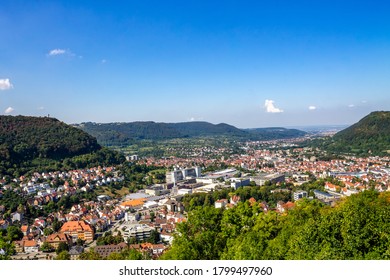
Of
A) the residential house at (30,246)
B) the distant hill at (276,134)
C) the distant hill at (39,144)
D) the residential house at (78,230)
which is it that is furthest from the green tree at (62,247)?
the distant hill at (276,134)

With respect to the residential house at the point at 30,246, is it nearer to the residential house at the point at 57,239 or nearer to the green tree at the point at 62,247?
the residential house at the point at 57,239

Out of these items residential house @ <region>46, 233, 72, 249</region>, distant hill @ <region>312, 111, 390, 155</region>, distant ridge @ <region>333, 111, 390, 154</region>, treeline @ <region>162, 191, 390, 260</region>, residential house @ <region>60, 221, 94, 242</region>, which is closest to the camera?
treeline @ <region>162, 191, 390, 260</region>

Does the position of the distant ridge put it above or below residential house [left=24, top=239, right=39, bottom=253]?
→ above

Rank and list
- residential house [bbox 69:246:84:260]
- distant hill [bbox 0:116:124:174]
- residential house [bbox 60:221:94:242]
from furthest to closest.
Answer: distant hill [bbox 0:116:124:174] → residential house [bbox 60:221:94:242] → residential house [bbox 69:246:84:260]

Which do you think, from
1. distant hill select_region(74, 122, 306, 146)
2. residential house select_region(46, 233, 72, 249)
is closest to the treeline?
residential house select_region(46, 233, 72, 249)

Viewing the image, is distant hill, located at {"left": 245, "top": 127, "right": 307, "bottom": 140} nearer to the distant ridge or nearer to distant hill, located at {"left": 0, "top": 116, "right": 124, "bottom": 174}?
the distant ridge

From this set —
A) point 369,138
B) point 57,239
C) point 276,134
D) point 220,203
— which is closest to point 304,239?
point 57,239
